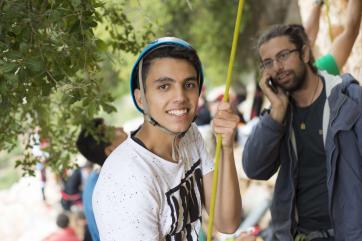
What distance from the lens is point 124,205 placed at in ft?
6.51

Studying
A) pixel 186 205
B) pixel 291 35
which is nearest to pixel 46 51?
pixel 186 205

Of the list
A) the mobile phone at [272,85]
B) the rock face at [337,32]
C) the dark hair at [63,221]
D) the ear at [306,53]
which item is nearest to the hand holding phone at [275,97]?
the mobile phone at [272,85]

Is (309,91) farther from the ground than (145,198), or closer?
farther from the ground

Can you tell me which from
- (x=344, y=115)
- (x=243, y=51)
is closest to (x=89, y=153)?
(x=344, y=115)

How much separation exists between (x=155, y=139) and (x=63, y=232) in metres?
4.17

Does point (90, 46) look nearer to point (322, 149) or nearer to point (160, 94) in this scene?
point (160, 94)

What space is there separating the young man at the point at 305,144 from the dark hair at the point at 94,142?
97 cm

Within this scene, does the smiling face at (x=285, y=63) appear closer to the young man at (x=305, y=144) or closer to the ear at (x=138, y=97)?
the young man at (x=305, y=144)

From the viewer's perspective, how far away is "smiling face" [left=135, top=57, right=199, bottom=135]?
221cm

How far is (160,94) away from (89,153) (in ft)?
4.64

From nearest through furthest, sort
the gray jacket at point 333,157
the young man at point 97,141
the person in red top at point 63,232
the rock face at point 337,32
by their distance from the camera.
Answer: the gray jacket at point 333,157
the young man at point 97,141
the rock face at point 337,32
the person in red top at point 63,232

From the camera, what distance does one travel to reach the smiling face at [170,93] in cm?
221

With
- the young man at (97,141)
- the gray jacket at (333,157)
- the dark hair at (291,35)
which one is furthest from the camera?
the dark hair at (291,35)

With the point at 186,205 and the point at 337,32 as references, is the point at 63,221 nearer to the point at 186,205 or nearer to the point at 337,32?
the point at 337,32
